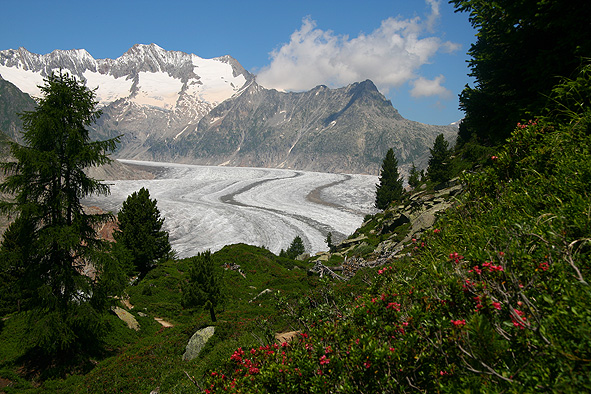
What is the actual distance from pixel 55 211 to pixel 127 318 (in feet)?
30.7

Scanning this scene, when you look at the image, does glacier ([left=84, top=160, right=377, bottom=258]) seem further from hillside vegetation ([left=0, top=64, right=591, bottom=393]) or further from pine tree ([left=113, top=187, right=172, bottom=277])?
hillside vegetation ([left=0, top=64, right=591, bottom=393])

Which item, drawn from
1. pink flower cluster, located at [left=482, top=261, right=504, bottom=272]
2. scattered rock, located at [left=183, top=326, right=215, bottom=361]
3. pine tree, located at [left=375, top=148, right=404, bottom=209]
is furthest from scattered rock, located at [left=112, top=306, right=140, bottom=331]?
pine tree, located at [left=375, top=148, right=404, bottom=209]

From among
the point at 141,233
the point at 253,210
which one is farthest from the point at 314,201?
the point at 141,233

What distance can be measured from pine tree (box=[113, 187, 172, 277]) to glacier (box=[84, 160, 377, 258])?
12367 mm

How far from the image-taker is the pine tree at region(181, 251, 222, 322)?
17.0 meters

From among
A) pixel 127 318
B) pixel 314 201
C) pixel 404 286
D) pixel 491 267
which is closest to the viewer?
pixel 491 267

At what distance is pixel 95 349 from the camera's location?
14.1m

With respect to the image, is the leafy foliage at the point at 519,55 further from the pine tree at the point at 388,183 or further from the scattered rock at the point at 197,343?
the pine tree at the point at 388,183

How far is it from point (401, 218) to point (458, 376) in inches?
921

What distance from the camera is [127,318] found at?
60.8 feet

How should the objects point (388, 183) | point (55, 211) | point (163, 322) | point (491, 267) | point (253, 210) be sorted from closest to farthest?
point (491, 267)
point (55, 211)
point (163, 322)
point (388, 183)
point (253, 210)

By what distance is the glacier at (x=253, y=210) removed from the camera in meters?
50.4

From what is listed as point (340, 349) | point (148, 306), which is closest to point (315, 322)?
point (340, 349)

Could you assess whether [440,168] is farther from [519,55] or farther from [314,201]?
[314,201]
